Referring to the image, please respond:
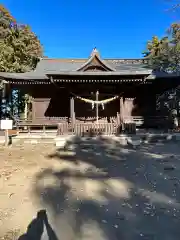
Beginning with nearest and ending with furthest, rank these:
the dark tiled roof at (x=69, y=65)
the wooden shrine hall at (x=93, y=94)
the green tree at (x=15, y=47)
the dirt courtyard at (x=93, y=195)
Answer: the dirt courtyard at (x=93, y=195) < the wooden shrine hall at (x=93, y=94) < the dark tiled roof at (x=69, y=65) < the green tree at (x=15, y=47)

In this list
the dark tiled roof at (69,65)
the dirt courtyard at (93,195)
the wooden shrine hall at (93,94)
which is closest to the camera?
the dirt courtyard at (93,195)

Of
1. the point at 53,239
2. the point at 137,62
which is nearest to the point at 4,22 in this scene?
the point at 137,62

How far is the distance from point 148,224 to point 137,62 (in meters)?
20.1

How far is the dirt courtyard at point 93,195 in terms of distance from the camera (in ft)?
10.9

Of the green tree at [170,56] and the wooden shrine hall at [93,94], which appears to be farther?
the green tree at [170,56]

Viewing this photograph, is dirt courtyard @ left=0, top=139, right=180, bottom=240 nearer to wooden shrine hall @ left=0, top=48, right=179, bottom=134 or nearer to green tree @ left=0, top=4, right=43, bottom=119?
wooden shrine hall @ left=0, top=48, right=179, bottom=134

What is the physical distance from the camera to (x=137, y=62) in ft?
70.8

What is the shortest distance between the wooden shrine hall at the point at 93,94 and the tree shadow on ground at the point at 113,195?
5.19 meters

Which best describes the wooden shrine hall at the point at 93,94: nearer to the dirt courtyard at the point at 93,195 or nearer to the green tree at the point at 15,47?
the green tree at the point at 15,47

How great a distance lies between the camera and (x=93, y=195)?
4637 millimetres

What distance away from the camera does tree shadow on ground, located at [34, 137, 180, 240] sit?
3.32 meters

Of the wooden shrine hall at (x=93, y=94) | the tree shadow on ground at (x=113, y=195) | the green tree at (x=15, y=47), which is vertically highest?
the green tree at (x=15, y=47)

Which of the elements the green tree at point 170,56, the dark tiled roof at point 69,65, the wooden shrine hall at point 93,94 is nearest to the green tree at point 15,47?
the dark tiled roof at point 69,65

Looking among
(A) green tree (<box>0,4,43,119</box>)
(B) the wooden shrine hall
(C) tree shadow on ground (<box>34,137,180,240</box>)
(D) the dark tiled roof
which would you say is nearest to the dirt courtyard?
(C) tree shadow on ground (<box>34,137,180,240</box>)
